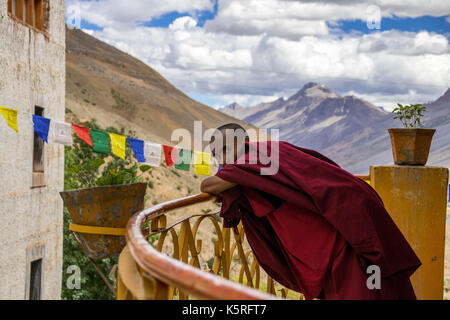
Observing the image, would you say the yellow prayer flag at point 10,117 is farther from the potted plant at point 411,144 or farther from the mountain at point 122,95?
the mountain at point 122,95

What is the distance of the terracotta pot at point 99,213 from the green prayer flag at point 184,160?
26.9 ft

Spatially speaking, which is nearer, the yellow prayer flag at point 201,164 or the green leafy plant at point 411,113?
the green leafy plant at point 411,113

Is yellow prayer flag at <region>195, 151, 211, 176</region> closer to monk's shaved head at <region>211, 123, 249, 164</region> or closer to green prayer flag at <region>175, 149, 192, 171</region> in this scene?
green prayer flag at <region>175, 149, 192, 171</region>

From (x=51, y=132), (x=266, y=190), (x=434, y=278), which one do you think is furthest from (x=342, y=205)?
(x=51, y=132)

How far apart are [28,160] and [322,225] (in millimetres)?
8521

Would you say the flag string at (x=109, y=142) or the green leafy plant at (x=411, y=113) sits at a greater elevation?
the flag string at (x=109, y=142)

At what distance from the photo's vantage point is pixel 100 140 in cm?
921

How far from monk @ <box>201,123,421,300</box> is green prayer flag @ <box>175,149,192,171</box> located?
7.90m

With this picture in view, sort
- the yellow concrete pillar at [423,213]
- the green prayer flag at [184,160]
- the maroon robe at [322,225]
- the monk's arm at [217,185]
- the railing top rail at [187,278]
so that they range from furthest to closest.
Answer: the green prayer flag at [184,160] < the yellow concrete pillar at [423,213] < the monk's arm at [217,185] < the maroon robe at [322,225] < the railing top rail at [187,278]

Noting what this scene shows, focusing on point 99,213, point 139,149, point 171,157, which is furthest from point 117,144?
point 99,213

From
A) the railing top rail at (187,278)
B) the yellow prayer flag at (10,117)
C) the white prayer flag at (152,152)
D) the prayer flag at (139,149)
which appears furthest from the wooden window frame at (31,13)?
the railing top rail at (187,278)

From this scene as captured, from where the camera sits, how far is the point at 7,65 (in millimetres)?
9023

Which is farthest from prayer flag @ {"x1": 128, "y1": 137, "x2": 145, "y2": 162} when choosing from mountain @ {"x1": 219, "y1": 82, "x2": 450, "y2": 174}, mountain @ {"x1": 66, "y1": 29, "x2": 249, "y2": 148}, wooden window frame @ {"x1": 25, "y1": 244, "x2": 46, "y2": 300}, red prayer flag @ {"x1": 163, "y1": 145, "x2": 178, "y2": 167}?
mountain @ {"x1": 219, "y1": 82, "x2": 450, "y2": 174}

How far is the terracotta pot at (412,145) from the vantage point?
12.3 ft
